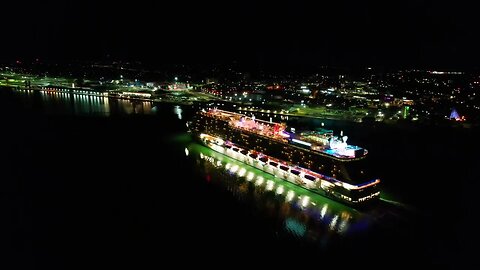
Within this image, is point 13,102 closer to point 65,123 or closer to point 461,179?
point 65,123

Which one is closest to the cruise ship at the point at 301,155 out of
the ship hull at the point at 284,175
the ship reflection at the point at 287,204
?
the ship hull at the point at 284,175

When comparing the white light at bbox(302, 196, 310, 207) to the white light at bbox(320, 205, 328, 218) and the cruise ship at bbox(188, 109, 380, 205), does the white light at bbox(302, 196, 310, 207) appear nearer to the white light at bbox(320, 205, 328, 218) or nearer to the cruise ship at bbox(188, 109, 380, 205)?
the cruise ship at bbox(188, 109, 380, 205)

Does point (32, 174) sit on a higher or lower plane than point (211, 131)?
lower

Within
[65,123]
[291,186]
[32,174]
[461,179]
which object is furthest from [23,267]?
[65,123]

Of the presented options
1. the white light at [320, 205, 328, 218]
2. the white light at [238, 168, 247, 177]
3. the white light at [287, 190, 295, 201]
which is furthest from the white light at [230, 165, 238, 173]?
the white light at [320, 205, 328, 218]

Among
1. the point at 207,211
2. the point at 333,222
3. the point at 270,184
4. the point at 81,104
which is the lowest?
the point at 207,211

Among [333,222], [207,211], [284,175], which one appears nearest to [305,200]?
[333,222]

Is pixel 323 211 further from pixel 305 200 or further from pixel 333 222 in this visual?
pixel 305 200
